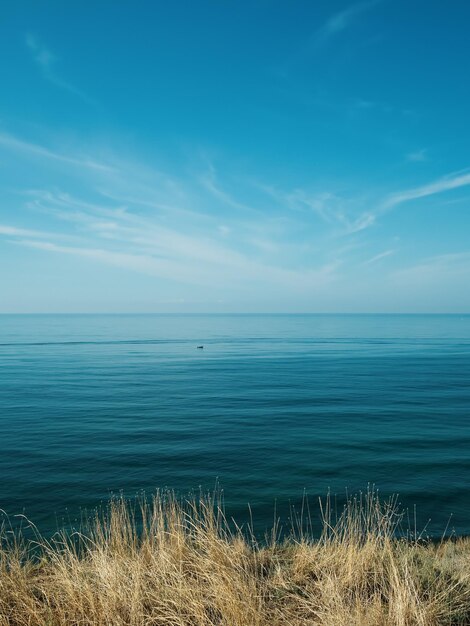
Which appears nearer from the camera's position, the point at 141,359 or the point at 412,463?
the point at 412,463

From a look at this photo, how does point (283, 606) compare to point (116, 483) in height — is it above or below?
above

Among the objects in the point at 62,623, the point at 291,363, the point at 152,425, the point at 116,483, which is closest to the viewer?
the point at 62,623

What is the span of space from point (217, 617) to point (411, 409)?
104 ft

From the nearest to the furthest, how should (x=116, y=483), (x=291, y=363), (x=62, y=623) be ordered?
(x=62, y=623)
(x=116, y=483)
(x=291, y=363)

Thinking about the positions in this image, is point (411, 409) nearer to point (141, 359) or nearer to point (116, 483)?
point (116, 483)

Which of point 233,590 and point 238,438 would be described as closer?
point 233,590

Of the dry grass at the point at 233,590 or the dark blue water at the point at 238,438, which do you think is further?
the dark blue water at the point at 238,438

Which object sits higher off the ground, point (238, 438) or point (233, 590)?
point (233, 590)

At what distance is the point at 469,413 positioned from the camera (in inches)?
1308

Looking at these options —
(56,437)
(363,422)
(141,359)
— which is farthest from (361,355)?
(56,437)

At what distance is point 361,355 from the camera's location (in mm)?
80312

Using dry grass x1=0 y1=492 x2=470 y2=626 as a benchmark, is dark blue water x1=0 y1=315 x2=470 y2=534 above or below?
below

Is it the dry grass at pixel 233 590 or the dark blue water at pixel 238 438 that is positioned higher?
the dry grass at pixel 233 590

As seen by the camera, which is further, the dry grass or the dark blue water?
the dark blue water
